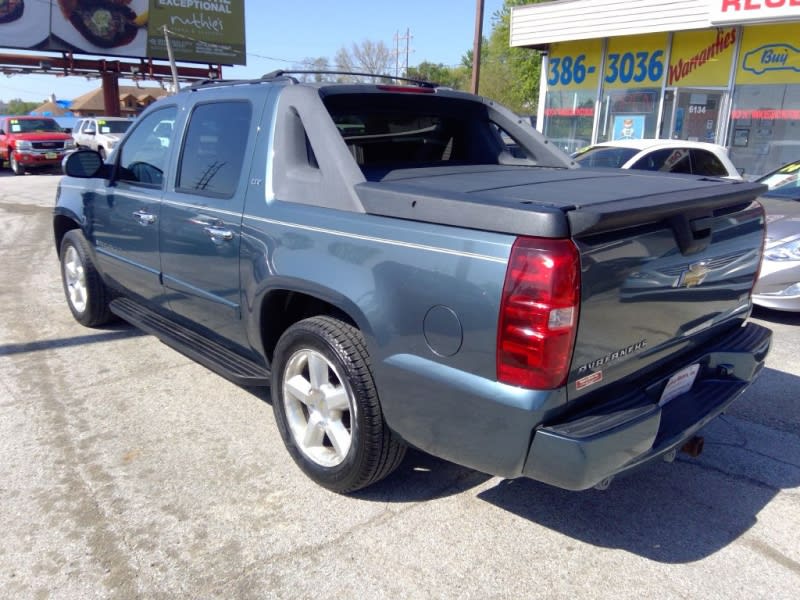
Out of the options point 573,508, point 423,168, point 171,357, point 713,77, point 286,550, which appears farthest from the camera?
point 713,77

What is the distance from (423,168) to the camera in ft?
12.0

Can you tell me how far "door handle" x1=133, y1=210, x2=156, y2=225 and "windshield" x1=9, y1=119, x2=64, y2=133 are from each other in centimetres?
2210

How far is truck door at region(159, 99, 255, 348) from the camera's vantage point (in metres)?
3.48

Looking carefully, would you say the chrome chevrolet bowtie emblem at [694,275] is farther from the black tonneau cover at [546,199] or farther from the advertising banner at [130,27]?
the advertising banner at [130,27]

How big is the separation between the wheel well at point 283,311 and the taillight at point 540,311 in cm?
116

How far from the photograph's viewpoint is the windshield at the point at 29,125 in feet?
74.6

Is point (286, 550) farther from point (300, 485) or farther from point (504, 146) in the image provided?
point (504, 146)

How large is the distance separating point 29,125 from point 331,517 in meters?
24.8

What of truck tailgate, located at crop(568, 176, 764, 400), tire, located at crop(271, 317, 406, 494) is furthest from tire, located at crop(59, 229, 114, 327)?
truck tailgate, located at crop(568, 176, 764, 400)

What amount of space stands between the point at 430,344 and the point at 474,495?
1.06 metres

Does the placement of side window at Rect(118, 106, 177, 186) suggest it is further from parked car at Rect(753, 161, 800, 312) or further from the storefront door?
Result: the storefront door

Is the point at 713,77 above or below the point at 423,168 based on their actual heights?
above

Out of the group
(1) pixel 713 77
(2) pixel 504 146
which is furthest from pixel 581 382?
(1) pixel 713 77

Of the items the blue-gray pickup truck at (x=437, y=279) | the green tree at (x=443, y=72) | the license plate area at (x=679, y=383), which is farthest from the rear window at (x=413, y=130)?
the green tree at (x=443, y=72)
